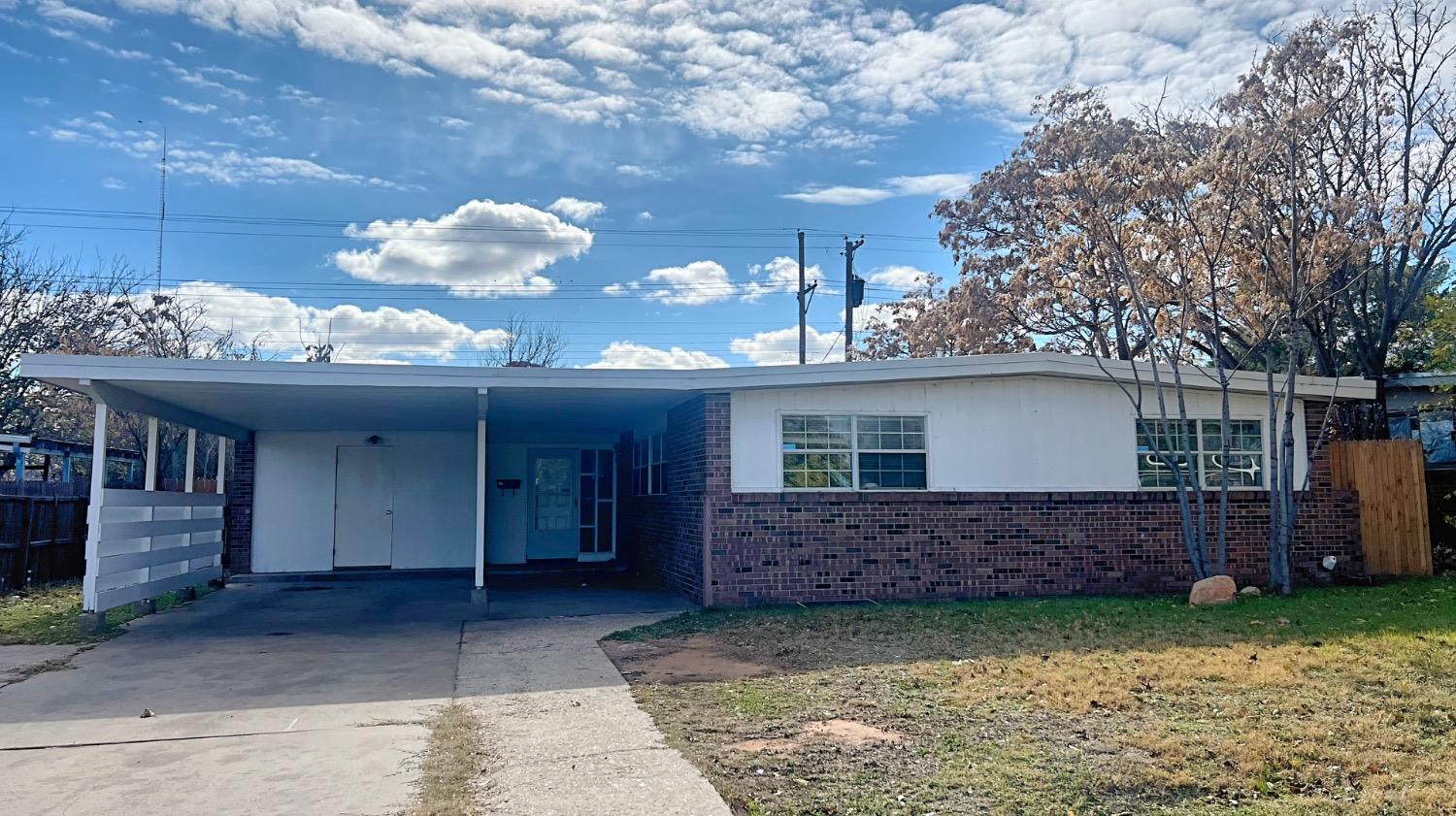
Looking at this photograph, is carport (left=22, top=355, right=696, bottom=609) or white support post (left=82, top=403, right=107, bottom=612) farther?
carport (left=22, top=355, right=696, bottom=609)

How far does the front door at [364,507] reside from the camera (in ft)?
55.4

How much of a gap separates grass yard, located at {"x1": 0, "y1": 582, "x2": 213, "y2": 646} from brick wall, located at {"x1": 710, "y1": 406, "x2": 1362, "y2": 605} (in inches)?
246

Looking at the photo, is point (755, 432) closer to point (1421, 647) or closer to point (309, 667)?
point (309, 667)

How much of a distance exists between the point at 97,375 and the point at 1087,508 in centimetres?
1065

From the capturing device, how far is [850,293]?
85.1ft

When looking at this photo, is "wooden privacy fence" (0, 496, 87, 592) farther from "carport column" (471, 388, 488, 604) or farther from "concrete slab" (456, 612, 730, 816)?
"concrete slab" (456, 612, 730, 816)

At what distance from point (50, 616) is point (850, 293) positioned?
18850mm

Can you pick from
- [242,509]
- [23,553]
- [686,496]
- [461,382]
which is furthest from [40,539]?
[686,496]

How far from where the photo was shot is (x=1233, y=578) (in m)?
12.5

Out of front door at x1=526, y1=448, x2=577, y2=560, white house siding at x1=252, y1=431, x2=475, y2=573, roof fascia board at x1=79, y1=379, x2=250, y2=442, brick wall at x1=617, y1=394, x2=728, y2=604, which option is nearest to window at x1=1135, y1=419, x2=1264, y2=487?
brick wall at x1=617, y1=394, x2=728, y2=604

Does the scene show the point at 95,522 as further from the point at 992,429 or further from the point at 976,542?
the point at 992,429

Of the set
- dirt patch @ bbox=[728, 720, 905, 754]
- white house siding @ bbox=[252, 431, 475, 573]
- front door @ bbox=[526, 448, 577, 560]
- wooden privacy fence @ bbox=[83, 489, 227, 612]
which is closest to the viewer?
dirt patch @ bbox=[728, 720, 905, 754]

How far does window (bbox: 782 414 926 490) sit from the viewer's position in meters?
11.6

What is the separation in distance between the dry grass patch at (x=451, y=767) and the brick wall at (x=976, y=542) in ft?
16.8
